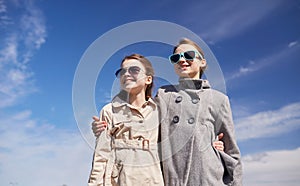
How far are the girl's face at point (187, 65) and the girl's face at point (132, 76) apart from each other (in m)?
0.44

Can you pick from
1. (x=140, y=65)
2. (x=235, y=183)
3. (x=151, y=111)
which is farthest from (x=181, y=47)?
(x=235, y=183)

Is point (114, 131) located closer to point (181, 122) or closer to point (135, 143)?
point (135, 143)

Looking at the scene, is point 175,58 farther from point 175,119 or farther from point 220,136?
point 220,136

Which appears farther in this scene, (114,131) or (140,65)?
(140,65)

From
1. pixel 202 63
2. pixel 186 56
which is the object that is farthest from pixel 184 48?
pixel 202 63

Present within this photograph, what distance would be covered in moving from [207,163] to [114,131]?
104 centimetres

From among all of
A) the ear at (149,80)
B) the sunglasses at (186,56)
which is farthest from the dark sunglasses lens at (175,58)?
the ear at (149,80)

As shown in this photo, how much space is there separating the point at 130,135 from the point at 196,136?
70 centimetres

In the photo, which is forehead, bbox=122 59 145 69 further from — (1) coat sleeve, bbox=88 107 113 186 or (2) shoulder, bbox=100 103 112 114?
(1) coat sleeve, bbox=88 107 113 186

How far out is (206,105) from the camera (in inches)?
169

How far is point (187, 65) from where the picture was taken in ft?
14.3

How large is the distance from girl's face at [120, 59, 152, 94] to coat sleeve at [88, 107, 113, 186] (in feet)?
1.88

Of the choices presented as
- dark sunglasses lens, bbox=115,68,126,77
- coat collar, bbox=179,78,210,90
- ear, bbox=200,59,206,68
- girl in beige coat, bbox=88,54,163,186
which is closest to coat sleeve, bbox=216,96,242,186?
coat collar, bbox=179,78,210,90

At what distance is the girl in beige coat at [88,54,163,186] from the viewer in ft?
12.5
